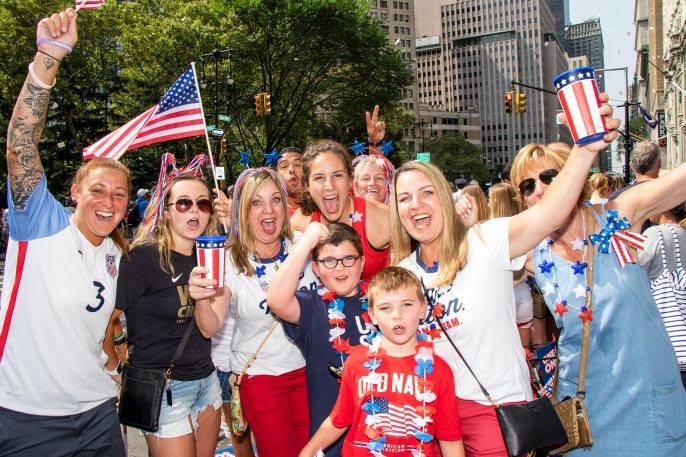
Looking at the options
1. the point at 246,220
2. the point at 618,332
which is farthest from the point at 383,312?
the point at 246,220

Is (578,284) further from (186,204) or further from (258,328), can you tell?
(186,204)

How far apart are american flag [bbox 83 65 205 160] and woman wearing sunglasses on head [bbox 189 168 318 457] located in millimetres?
1678

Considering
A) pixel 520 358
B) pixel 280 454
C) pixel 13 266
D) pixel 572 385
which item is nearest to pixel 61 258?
pixel 13 266

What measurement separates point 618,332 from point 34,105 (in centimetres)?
297

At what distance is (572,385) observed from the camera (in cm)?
287

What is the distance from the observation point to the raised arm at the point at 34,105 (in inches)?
110

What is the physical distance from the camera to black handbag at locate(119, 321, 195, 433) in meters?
3.41

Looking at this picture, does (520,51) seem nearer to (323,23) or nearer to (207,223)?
(323,23)

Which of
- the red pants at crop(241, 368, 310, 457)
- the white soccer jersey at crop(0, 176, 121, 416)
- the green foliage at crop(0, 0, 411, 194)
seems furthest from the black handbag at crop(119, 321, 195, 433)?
the green foliage at crop(0, 0, 411, 194)

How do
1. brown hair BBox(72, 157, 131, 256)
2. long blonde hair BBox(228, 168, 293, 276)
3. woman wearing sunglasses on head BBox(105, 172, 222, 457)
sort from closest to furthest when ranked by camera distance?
brown hair BBox(72, 157, 131, 256) → woman wearing sunglasses on head BBox(105, 172, 222, 457) → long blonde hair BBox(228, 168, 293, 276)

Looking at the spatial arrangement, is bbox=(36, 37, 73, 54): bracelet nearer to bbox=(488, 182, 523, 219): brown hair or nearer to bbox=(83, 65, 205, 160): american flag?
bbox=(83, 65, 205, 160): american flag

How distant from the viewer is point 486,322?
2783 mm

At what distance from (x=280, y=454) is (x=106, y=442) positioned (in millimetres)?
1102

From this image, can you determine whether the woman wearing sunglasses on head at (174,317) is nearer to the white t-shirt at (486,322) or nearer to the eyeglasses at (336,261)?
the eyeglasses at (336,261)
